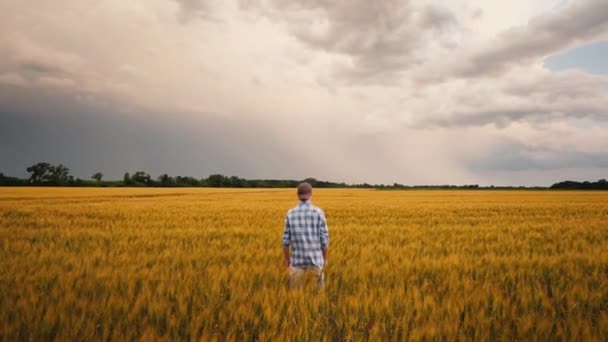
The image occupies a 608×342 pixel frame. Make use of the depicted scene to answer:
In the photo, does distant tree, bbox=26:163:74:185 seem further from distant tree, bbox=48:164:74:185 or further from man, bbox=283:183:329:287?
man, bbox=283:183:329:287

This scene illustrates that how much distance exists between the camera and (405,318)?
11.0 ft

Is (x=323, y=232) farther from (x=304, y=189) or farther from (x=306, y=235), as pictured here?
(x=304, y=189)

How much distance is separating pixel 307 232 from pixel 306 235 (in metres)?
0.05

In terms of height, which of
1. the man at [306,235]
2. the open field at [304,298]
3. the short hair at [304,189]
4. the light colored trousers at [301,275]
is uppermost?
the short hair at [304,189]

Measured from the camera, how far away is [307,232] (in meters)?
4.46

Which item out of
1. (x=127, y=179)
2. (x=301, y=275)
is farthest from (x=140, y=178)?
(x=301, y=275)

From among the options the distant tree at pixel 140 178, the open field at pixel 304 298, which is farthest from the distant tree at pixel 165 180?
the open field at pixel 304 298

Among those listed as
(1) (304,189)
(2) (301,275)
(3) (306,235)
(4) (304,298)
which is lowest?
(4) (304,298)

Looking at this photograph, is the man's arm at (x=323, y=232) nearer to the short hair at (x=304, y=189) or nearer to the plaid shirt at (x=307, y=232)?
the plaid shirt at (x=307, y=232)

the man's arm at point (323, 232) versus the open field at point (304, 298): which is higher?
the man's arm at point (323, 232)

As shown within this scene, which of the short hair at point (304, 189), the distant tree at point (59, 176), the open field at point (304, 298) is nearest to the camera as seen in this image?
the open field at point (304, 298)

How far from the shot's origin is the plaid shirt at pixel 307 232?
4465mm

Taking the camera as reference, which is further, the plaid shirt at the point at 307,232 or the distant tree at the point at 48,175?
the distant tree at the point at 48,175

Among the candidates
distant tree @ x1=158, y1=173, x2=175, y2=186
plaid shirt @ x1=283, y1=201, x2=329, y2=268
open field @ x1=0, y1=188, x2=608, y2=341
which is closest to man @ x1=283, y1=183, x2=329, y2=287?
plaid shirt @ x1=283, y1=201, x2=329, y2=268
